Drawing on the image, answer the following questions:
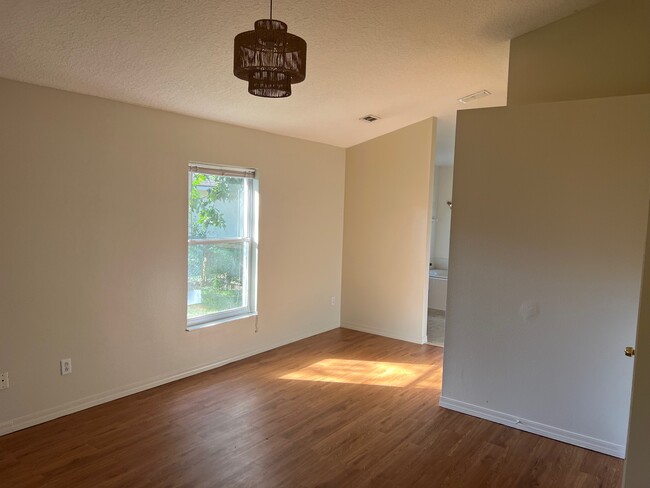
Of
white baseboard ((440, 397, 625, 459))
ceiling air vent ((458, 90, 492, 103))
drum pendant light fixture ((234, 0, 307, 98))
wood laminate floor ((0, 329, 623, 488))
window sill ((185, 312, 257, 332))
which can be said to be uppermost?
ceiling air vent ((458, 90, 492, 103))

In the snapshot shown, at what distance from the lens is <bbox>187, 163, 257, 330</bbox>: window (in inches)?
157

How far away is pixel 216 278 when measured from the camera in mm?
4227

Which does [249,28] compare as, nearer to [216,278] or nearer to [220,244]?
[220,244]

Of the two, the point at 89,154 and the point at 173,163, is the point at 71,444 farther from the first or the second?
the point at 173,163

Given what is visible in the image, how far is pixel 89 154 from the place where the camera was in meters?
3.17

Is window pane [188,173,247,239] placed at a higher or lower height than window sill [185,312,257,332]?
higher

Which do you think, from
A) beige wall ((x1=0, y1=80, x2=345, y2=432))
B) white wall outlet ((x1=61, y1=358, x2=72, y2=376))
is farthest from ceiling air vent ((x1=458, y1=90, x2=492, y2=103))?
white wall outlet ((x1=61, y1=358, x2=72, y2=376))

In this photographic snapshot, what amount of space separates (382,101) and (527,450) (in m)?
2.90

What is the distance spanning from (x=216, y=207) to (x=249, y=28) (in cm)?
191

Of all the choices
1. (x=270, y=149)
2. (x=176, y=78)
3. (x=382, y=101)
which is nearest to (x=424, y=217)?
(x=382, y=101)

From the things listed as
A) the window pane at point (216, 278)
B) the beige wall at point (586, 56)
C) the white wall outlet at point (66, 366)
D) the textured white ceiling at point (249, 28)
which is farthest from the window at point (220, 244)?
the beige wall at point (586, 56)

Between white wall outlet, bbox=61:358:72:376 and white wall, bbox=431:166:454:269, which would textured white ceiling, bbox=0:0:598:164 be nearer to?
white wall outlet, bbox=61:358:72:376

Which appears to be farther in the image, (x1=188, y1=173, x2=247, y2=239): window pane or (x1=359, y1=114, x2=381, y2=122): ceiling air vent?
(x1=359, y1=114, x2=381, y2=122): ceiling air vent

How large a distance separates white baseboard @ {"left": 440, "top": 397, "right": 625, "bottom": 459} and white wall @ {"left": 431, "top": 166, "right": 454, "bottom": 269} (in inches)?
171
